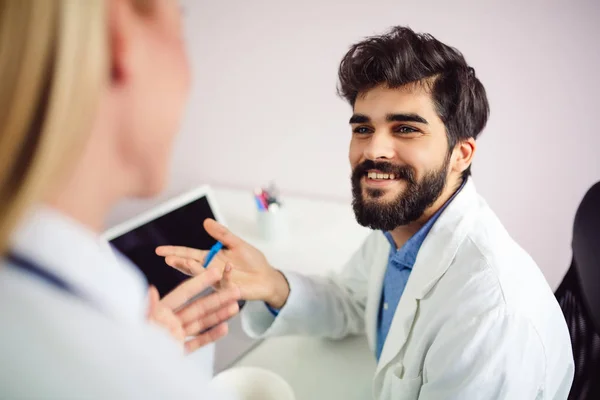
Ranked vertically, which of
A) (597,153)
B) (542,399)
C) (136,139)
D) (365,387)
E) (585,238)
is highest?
(136,139)

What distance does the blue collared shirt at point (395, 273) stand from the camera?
2.71 ft

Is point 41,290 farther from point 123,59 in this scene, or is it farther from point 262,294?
point 262,294

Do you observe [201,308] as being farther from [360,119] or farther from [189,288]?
[360,119]

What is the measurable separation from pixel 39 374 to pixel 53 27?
247mm

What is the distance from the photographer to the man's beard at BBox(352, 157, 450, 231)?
80cm

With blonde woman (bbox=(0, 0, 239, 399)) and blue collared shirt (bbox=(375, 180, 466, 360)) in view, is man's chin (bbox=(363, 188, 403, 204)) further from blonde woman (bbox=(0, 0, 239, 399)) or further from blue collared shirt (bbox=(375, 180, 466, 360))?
blonde woman (bbox=(0, 0, 239, 399))

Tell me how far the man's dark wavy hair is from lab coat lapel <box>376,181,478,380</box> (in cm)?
14

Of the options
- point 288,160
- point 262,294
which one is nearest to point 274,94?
point 288,160

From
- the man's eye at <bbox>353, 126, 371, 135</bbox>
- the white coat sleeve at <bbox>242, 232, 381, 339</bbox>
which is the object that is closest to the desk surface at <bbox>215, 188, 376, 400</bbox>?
the white coat sleeve at <bbox>242, 232, 381, 339</bbox>

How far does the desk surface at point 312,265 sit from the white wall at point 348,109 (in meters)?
0.10

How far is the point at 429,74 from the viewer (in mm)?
794

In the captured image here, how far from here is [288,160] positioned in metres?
1.37

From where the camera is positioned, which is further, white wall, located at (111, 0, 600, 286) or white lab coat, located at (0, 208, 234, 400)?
white wall, located at (111, 0, 600, 286)

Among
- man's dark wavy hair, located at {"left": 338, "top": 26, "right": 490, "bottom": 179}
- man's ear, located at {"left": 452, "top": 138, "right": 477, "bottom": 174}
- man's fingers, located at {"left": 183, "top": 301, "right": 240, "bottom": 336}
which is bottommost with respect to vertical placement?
man's fingers, located at {"left": 183, "top": 301, "right": 240, "bottom": 336}
